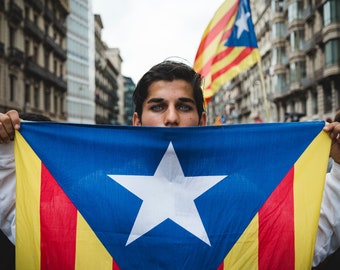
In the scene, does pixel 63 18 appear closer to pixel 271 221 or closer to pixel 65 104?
pixel 65 104

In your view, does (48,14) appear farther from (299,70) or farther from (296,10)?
(299,70)

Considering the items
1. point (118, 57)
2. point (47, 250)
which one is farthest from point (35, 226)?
point (118, 57)

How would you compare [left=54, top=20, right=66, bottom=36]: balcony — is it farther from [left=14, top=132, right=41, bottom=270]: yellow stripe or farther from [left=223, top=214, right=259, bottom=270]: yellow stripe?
[left=223, top=214, right=259, bottom=270]: yellow stripe

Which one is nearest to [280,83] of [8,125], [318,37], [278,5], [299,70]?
[299,70]

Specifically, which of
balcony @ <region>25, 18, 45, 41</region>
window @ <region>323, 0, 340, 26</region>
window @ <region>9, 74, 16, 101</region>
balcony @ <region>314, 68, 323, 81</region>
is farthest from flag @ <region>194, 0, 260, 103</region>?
balcony @ <region>25, 18, 45, 41</region>

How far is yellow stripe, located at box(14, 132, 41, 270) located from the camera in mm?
2289

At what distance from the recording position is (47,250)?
7.54ft

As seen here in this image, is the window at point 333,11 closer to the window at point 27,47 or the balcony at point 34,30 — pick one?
the balcony at point 34,30

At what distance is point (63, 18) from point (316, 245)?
45.5m

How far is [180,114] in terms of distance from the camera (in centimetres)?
270

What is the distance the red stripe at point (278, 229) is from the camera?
2.27 meters

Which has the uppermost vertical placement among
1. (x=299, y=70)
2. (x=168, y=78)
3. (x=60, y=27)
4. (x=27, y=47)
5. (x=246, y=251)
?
(x=60, y=27)

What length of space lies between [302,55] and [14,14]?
24583 millimetres

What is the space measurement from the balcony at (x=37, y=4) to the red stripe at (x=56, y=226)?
34.5m
